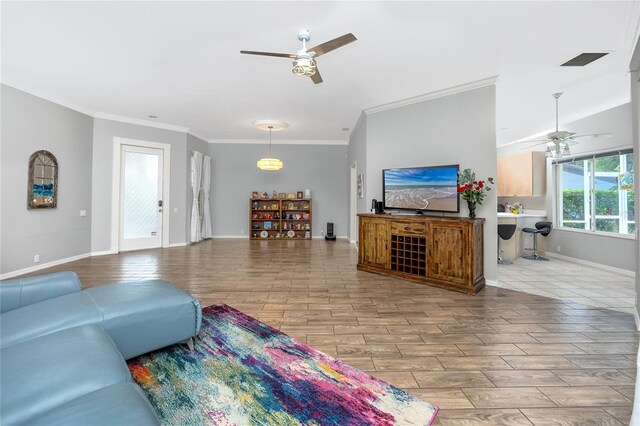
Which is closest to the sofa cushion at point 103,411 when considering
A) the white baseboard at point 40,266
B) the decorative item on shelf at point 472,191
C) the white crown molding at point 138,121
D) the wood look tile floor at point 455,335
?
the wood look tile floor at point 455,335

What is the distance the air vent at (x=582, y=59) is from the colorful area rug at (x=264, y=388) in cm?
444

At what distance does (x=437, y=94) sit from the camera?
4.65 metres

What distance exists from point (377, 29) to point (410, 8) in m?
0.42

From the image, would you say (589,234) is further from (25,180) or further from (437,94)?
(25,180)

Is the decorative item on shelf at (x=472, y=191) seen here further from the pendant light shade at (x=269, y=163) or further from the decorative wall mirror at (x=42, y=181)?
the decorative wall mirror at (x=42, y=181)

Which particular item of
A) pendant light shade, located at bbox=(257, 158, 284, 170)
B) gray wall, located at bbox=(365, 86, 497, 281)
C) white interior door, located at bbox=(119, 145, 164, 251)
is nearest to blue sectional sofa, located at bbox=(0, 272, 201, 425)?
gray wall, located at bbox=(365, 86, 497, 281)

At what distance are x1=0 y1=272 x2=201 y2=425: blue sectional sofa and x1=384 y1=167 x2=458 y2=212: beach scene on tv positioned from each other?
357 centimetres

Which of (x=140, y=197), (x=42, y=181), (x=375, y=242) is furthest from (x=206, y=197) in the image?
(x=375, y=242)

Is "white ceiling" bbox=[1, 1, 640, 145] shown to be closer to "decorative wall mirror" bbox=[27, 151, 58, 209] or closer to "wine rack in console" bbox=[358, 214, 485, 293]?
"decorative wall mirror" bbox=[27, 151, 58, 209]

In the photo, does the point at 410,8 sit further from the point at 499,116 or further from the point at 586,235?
the point at 586,235

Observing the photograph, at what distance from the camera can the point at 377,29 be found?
305 centimetres

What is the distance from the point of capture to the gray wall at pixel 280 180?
8859 mm

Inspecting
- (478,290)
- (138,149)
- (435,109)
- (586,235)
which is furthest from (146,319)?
(586,235)

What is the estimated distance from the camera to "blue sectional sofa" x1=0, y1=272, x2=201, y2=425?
106cm
